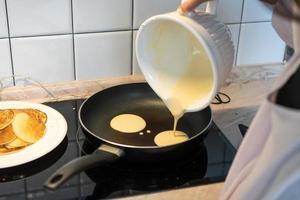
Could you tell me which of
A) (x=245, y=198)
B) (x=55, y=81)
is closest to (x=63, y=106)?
(x=55, y=81)

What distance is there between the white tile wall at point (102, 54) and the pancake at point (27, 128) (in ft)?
0.69

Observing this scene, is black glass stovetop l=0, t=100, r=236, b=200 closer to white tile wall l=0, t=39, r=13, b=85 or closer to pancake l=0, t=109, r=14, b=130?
pancake l=0, t=109, r=14, b=130

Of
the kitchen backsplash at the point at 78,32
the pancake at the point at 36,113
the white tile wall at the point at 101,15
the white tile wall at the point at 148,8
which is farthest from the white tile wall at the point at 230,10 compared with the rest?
the pancake at the point at 36,113

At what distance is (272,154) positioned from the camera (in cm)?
49

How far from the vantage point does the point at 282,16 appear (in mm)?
543

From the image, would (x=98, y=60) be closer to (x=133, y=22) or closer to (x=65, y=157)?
(x=133, y=22)

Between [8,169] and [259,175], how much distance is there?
1.41ft

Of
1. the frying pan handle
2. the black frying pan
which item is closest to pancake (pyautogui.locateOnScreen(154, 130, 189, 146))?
the black frying pan

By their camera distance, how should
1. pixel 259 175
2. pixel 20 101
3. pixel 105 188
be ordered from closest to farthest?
1. pixel 259 175
2. pixel 105 188
3. pixel 20 101

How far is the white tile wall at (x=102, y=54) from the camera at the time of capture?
3.24 feet

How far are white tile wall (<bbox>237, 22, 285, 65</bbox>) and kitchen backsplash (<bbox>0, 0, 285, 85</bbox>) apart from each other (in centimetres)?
1

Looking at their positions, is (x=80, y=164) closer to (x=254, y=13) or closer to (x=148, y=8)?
(x=148, y=8)

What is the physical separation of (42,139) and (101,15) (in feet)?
0.98

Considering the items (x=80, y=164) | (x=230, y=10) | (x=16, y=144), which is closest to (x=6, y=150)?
(x=16, y=144)
